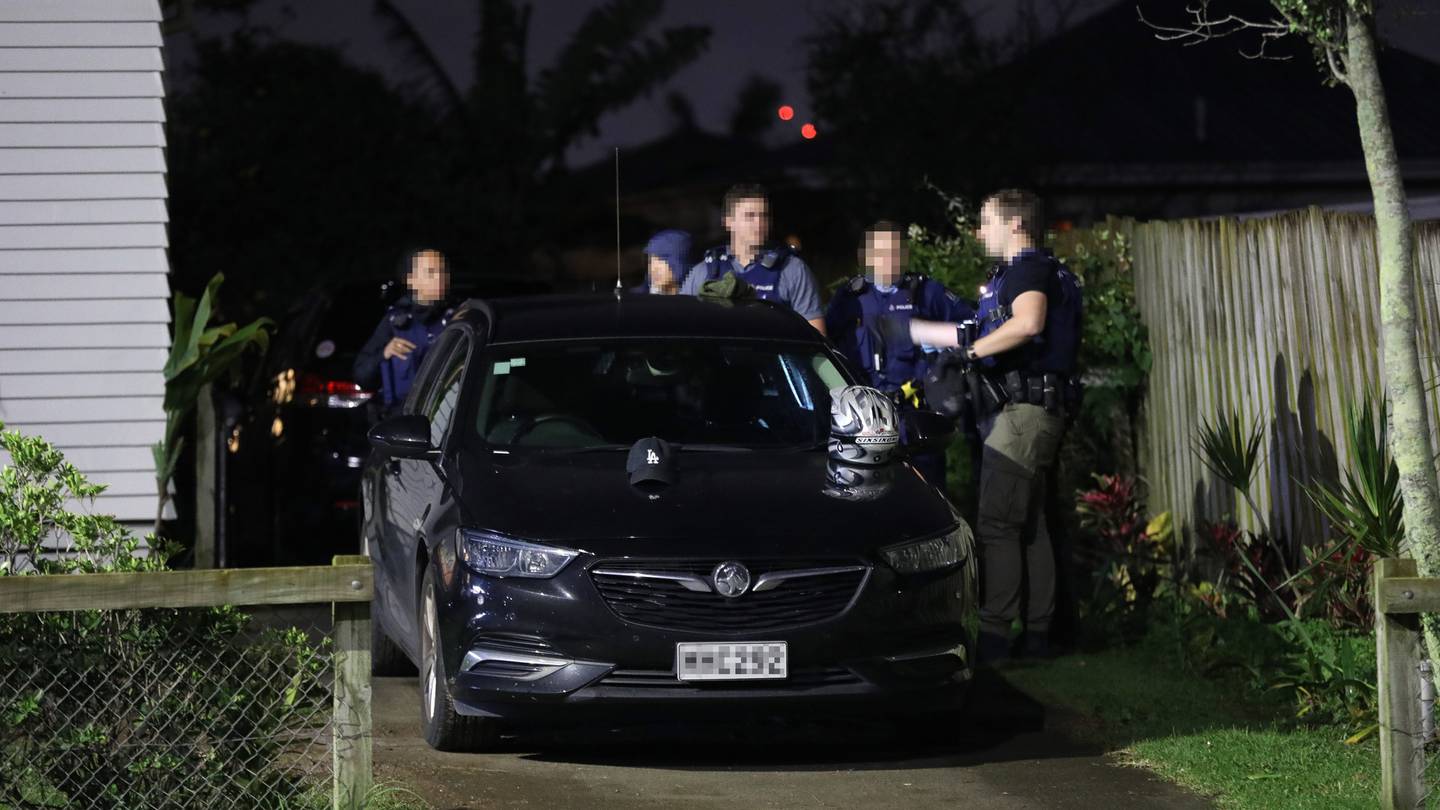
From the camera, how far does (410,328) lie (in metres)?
10.8

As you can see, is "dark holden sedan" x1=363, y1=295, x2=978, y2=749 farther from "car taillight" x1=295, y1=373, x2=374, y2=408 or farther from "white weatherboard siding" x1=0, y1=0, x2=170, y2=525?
"car taillight" x1=295, y1=373, x2=374, y2=408

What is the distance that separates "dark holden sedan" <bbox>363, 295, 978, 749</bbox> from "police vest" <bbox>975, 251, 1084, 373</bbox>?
114cm

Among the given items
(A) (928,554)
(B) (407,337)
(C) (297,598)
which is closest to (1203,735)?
(A) (928,554)

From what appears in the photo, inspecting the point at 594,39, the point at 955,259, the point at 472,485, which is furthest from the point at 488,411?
the point at 594,39

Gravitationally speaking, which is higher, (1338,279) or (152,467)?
(1338,279)

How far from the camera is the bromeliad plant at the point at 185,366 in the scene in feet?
33.7

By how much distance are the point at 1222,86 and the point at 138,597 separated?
96.5 ft

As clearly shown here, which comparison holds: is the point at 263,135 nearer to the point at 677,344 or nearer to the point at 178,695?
the point at 677,344

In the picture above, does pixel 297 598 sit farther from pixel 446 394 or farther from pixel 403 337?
pixel 403 337

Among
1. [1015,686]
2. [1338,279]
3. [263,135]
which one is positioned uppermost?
[263,135]

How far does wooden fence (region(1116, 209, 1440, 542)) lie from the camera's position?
8.46m

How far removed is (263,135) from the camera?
2252 centimetres

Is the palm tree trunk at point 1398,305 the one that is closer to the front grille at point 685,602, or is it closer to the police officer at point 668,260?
the front grille at point 685,602

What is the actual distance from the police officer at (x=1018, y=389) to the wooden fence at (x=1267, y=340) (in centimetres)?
101
